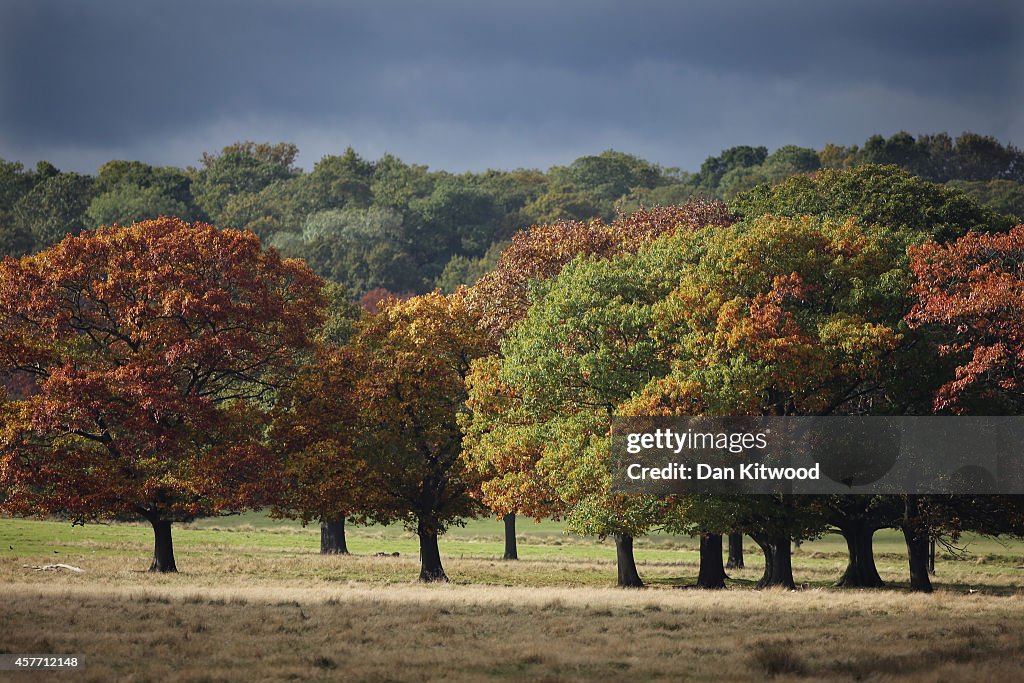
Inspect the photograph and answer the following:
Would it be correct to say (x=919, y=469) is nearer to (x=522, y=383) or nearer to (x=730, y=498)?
(x=730, y=498)

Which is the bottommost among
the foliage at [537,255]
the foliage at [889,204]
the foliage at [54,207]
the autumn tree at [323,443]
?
the autumn tree at [323,443]

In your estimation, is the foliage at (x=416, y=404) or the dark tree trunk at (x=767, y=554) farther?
the foliage at (x=416, y=404)

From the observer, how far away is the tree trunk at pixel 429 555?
1892 inches

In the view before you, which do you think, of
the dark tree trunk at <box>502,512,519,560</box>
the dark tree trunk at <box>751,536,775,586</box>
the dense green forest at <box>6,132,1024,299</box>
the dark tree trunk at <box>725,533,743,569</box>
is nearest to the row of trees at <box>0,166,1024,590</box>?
the dark tree trunk at <box>751,536,775,586</box>

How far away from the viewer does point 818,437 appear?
131 feet

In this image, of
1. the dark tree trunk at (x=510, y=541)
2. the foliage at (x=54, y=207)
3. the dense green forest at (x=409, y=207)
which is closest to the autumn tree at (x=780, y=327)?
the dark tree trunk at (x=510, y=541)

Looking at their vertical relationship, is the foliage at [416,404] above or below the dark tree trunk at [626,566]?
above

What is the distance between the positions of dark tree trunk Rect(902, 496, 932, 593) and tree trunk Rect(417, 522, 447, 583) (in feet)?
59.1

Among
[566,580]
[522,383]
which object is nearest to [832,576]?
[566,580]

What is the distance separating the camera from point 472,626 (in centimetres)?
2852

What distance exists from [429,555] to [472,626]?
20285 millimetres

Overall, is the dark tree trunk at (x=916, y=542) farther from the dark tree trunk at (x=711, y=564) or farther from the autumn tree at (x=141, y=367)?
the autumn tree at (x=141, y=367)

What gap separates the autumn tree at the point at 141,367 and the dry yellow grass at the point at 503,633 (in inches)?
199

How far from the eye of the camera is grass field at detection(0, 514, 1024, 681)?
22391mm
